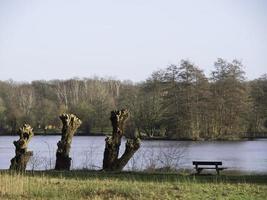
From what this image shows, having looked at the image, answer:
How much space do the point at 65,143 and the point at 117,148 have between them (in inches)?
94.2

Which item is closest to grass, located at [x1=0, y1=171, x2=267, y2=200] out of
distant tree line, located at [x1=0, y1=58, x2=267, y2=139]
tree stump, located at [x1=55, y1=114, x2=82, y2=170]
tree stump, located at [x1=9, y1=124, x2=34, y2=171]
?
tree stump, located at [x1=9, y1=124, x2=34, y2=171]

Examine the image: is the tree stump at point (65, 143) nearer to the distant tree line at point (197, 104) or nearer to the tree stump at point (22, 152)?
the tree stump at point (22, 152)

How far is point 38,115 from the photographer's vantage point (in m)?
98.5

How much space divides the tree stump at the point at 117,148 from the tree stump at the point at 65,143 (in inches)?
67.6

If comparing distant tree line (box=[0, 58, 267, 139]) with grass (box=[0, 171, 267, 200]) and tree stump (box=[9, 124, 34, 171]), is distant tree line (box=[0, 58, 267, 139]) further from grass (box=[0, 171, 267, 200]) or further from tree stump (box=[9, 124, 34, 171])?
grass (box=[0, 171, 267, 200])

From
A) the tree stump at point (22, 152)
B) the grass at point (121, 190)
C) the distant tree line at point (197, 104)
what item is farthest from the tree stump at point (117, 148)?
the distant tree line at point (197, 104)

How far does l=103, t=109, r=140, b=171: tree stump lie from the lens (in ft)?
85.8

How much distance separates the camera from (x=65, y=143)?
27.1 metres

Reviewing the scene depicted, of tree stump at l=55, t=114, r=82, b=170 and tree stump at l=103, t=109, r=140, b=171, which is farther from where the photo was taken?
tree stump at l=55, t=114, r=82, b=170

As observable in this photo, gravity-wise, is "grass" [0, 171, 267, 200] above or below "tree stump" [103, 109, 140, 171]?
below

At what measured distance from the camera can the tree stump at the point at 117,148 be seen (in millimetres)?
26141

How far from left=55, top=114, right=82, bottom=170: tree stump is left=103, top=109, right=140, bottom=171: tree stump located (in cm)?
172

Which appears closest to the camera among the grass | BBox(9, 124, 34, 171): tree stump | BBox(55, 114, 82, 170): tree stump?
the grass

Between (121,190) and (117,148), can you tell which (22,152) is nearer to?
(117,148)
